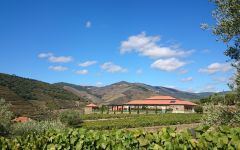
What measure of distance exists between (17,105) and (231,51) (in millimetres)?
132872

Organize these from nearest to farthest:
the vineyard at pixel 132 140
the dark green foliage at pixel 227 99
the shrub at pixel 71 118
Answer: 1. the vineyard at pixel 132 140
2. the dark green foliage at pixel 227 99
3. the shrub at pixel 71 118

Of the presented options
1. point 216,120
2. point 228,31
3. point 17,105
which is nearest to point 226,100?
point 216,120

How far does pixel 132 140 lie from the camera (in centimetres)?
1074

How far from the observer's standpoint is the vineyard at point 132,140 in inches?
364

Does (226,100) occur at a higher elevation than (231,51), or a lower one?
lower

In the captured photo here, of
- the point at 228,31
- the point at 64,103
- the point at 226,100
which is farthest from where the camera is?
the point at 64,103

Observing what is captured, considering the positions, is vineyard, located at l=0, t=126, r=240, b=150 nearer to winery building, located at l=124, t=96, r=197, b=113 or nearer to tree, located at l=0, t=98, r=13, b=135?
tree, located at l=0, t=98, r=13, b=135

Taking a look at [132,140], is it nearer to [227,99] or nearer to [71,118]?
[227,99]

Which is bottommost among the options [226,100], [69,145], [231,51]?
[69,145]

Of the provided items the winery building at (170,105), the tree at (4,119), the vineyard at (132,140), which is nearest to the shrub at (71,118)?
the tree at (4,119)

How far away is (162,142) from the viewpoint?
9.96m

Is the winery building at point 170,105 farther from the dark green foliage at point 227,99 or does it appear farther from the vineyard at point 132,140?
the vineyard at point 132,140

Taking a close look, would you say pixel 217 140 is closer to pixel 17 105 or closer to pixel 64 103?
pixel 17 105

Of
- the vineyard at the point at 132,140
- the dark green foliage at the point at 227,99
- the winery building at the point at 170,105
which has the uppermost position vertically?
the winery building at the point at 170,105
